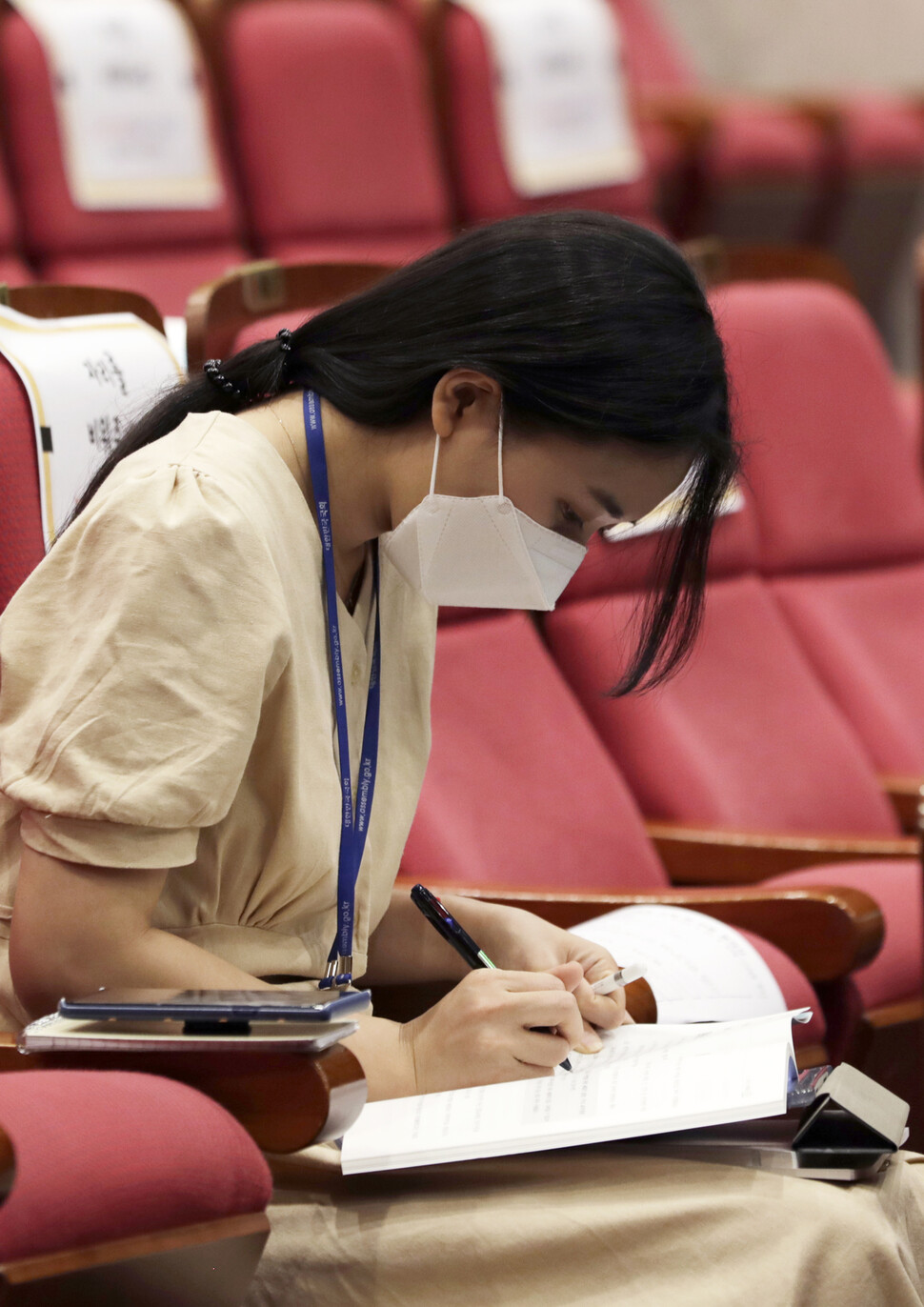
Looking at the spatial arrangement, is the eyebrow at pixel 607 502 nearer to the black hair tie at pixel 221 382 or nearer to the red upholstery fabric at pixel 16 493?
the black hair tie at pixel 221 382

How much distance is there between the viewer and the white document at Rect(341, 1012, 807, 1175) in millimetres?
935

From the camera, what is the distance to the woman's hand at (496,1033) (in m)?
1.00

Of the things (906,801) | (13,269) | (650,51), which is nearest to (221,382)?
(906,801)

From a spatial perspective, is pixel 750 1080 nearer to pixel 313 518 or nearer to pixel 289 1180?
pixel 289 1180

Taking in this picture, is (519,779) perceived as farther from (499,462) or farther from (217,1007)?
(217,1007)

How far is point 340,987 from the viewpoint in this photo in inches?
42.1

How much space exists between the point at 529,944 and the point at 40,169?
1889mm

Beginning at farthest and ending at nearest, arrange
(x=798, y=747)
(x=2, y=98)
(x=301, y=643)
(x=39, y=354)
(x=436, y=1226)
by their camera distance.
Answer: (x=2, y=98) → (x=798, y=747) → (x=39, y=354) → (x=301, y=643) → (x=436, y=1226)

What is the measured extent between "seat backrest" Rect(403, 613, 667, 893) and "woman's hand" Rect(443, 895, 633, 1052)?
431 millimetres

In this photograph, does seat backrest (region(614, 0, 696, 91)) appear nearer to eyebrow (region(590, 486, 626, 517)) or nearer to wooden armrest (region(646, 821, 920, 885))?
wooden armrest (region(646, 821, 920, 885))

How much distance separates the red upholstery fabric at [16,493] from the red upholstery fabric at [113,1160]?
473mm

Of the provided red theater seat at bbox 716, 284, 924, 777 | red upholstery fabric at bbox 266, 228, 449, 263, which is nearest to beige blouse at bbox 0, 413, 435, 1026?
red theater seat at bbox 716, 284, 924, 777

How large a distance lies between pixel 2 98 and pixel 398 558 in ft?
6.08

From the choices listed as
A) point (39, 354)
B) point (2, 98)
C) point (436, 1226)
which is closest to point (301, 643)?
point (436, 1226)
